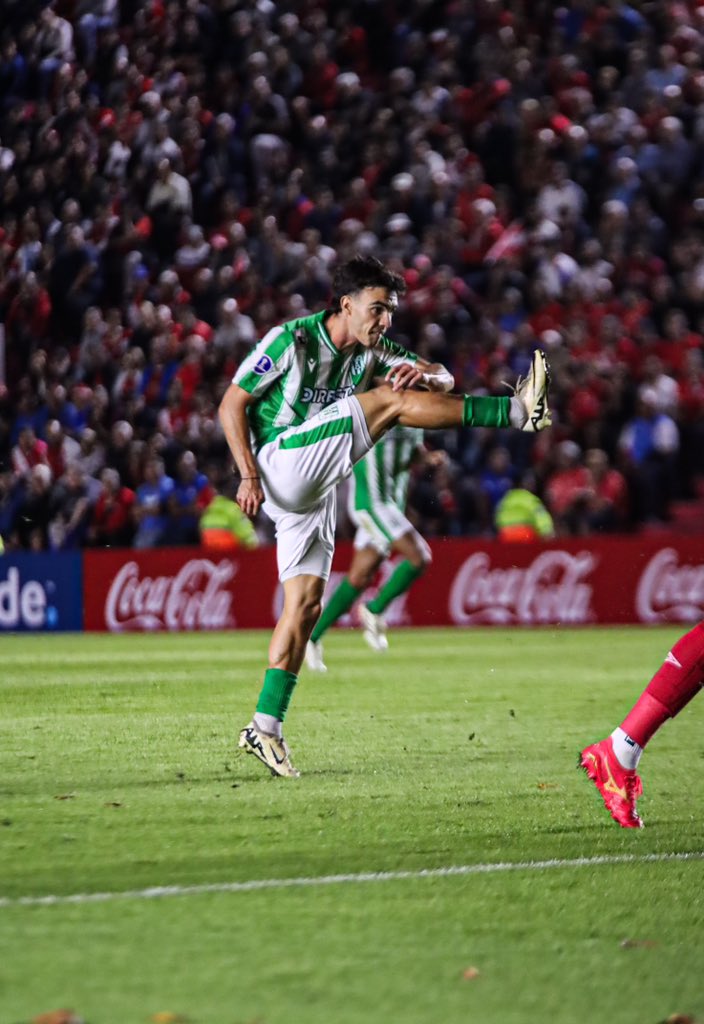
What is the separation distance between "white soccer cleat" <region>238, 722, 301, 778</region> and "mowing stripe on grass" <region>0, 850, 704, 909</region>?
7.16ft

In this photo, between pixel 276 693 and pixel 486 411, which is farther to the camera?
pixel 276 693

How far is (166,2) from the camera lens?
22547mm

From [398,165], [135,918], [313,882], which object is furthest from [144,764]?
[398,165]

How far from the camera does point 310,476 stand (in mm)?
6988

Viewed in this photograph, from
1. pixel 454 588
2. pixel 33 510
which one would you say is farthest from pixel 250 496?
pixel 33 510

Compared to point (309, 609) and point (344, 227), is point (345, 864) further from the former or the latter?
point (344, 227)

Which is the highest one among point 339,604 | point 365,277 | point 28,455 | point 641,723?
point 365,277

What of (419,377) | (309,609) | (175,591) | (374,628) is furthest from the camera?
(175,591)

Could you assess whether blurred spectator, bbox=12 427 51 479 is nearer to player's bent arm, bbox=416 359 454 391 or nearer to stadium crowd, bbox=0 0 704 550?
stadium crowd, bbox=0 0 704 550

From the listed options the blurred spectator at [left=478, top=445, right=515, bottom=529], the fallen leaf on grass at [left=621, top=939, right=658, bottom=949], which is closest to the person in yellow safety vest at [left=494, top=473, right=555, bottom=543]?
the blurred spectator at [left=478, top=445, right=515, bottom=529]

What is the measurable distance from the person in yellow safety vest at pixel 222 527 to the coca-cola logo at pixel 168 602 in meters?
0.39

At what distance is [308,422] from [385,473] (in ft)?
23.4

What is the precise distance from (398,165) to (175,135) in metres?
2.78

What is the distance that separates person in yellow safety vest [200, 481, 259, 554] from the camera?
18.7 m
